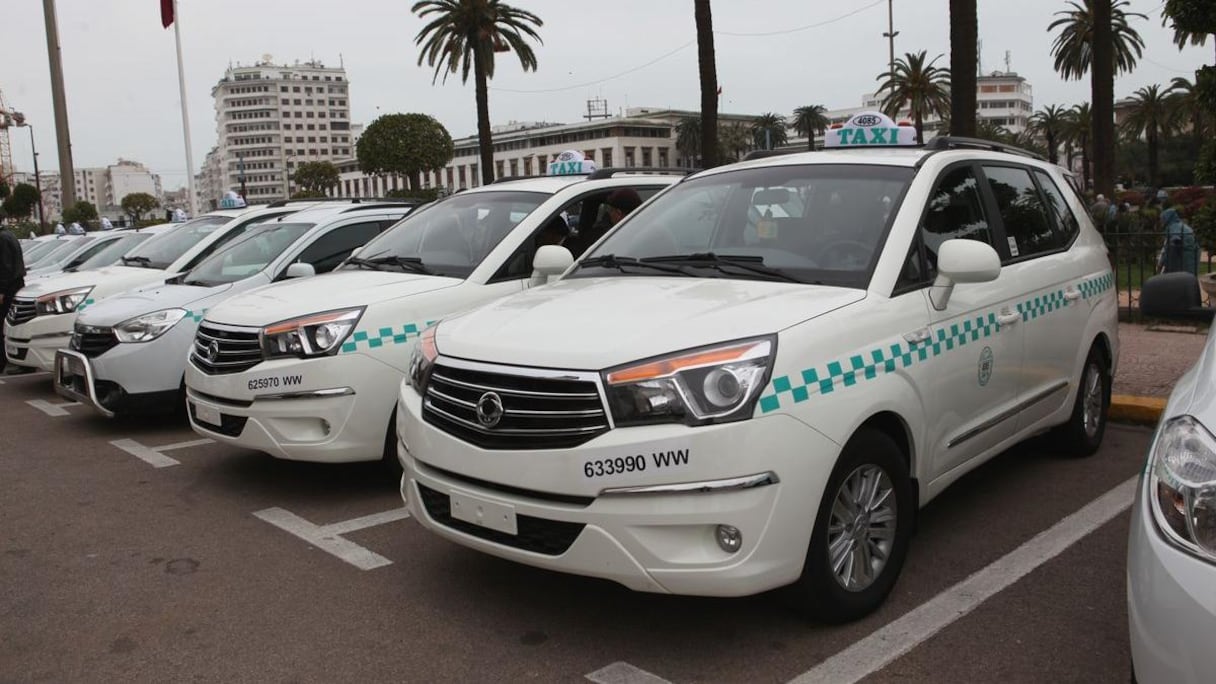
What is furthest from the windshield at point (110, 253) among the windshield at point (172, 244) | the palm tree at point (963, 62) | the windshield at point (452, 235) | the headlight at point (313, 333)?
the palm tree at point (963, 62)

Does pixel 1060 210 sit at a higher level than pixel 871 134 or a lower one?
lower

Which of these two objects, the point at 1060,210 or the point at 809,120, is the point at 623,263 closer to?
the point at 1060,210

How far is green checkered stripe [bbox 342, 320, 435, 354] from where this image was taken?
17.2 ft

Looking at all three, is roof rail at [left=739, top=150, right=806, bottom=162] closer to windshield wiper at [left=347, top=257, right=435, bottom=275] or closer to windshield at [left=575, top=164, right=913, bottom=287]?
windshield at [left=575, top=164, right=913, bottom=287]

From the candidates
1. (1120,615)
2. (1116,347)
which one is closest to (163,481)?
(1120,615)

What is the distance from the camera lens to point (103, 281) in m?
9.54

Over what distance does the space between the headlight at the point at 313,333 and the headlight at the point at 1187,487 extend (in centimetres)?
394

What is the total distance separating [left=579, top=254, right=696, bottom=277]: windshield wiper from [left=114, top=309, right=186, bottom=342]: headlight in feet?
12.8

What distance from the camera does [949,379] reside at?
407 centimetres

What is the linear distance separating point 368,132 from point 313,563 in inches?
2772

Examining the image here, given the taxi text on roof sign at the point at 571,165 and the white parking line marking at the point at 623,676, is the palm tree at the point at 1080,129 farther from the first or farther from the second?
the white parking line marking at the point at 623,676

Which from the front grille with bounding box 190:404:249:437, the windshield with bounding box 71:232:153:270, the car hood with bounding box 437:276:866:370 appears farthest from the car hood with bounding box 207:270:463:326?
the windshield with bounding box 71:232:153:270

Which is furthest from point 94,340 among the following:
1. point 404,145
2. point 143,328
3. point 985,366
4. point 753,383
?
point 404,145

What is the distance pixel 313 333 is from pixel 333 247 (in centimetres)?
292
